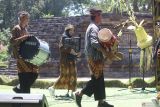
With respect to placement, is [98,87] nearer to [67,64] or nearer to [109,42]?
[109,42]

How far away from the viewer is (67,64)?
Answer: 11.1 m

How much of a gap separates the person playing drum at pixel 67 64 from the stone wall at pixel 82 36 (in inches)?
314

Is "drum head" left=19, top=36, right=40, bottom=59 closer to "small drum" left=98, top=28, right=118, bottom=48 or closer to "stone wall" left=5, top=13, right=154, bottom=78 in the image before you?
"small drum" left=98, top=28, right=118, bottom=48

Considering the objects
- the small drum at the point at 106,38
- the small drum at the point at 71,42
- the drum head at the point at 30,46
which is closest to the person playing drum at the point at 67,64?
the small drum at the point at 71,42

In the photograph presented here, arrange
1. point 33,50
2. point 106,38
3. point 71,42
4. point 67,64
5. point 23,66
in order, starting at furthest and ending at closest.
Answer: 1. point 67,64
2. point 71,42
3. point 23,66
4. point 33,50
5. point 106,38

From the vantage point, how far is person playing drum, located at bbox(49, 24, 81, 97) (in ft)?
35.6

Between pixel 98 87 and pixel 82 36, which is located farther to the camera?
pixel 82 36

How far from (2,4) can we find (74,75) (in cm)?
3889

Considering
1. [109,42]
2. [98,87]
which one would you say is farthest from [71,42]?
[109,42]

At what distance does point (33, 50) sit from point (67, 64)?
2.89m

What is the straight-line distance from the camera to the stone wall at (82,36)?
1930 centimetres

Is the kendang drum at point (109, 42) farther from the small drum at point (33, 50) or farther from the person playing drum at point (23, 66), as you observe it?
the person playing drum at point (23, 66)

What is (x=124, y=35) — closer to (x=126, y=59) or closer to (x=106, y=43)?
(x=126, y=59)

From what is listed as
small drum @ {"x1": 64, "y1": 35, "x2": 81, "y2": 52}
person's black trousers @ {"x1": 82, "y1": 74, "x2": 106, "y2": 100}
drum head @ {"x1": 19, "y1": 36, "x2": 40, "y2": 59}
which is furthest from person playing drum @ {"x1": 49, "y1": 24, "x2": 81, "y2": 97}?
person's black trousers @ {"x1": 82, "y1": 74, "x2": 106, "y2": 100}
